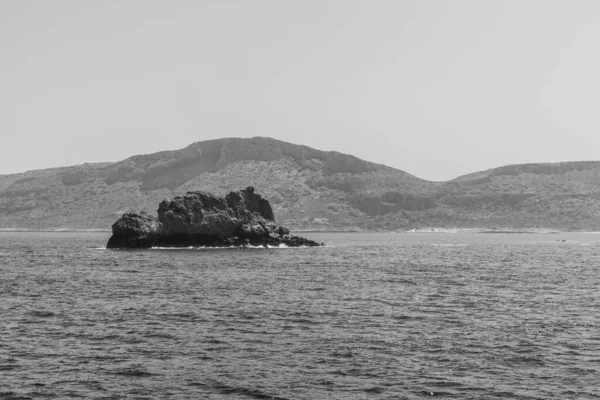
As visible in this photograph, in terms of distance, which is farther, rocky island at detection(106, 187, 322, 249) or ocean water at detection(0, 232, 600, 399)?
rocky island at detection(106, 187, 322, 249)

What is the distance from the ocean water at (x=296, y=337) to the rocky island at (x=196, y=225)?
166 ft

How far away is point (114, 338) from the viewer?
37.5m

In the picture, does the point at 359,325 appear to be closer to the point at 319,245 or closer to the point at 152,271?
the point at 152,271

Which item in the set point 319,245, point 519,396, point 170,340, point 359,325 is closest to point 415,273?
point 359,325

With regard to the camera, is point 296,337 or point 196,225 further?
point 196,225

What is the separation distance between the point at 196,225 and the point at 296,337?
88774mm

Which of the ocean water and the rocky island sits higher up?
the rocky island

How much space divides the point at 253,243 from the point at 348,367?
331 ft

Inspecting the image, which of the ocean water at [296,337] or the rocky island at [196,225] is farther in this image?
the rocky island at [196,225]

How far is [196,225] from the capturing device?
125000 mm

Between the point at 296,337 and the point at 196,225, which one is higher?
the point at 196,225

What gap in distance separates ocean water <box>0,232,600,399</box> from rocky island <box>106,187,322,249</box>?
5069 cm

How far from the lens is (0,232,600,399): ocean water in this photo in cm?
2855

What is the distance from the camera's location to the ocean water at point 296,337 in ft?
93.7
